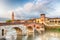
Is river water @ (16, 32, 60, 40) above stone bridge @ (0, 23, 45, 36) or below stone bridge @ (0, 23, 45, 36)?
below

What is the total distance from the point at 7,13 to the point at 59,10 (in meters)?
0.95

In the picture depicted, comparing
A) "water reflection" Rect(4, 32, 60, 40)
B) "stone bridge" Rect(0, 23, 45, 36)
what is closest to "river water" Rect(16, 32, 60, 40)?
"water reflection" Rect(4, 32, 60, 40)

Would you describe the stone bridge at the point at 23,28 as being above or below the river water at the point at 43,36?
above

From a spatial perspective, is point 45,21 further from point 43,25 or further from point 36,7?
point 36,7

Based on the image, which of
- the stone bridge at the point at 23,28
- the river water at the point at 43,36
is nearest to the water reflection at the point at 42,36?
the river water at the point at 43,36

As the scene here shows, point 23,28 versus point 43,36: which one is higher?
point 23,28

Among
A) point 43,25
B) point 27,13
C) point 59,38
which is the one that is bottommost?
point 59,38

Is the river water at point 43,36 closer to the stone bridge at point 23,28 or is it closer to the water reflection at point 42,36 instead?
the water reflection at point 42,36

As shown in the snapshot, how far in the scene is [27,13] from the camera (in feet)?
10.5

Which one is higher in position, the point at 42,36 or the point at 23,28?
the point at 23,28

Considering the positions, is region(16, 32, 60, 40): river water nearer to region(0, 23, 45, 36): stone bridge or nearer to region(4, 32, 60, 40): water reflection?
region(4, 32, 60, 40): water reflection

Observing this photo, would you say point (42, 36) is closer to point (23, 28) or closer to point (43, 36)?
point (43, 36)

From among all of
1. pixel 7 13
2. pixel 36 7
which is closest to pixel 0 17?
pixel 7 13

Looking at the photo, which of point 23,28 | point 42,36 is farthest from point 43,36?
point 23,28
